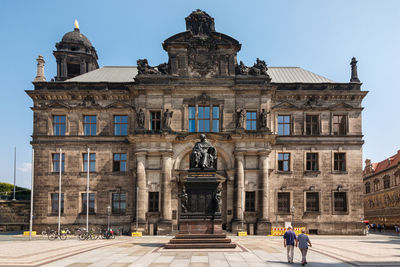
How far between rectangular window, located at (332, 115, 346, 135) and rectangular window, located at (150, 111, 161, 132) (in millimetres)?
18631

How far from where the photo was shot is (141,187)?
42.0 meters

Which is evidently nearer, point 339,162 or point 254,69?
point 254,69

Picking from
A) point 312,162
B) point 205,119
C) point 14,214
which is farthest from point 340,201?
point 14,214

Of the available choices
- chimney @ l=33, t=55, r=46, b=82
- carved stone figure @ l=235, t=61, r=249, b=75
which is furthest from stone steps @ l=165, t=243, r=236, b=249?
chimney @ l=33, t=55, r=46, b=82

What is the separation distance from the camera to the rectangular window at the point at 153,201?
42.5 metres

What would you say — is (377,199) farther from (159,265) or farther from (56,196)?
(159,265)

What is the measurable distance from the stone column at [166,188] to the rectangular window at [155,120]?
3.36 m

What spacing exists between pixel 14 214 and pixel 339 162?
1619 inches

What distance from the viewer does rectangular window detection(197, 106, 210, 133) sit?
143ft

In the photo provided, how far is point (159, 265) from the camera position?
18.3 metres

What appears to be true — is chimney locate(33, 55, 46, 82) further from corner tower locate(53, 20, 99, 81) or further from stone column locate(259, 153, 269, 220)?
stone column locate(259, 153, 269, 220)

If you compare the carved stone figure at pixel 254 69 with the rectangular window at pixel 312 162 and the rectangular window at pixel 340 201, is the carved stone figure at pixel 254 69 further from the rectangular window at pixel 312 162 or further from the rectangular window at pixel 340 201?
the rectangular window at pixel 340 201

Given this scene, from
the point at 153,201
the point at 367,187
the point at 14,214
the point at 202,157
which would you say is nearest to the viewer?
the point at 202,157

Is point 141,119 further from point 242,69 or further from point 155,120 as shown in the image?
point 242,69
